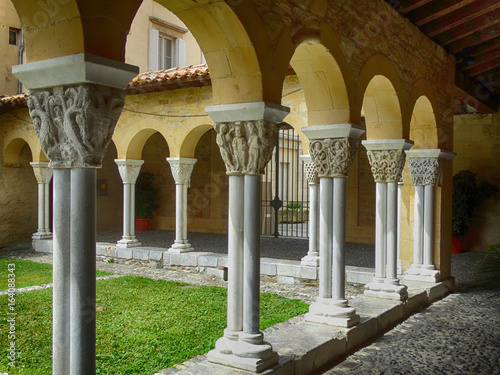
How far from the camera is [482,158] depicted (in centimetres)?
1139

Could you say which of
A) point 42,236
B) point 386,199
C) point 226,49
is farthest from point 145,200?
point 226,49

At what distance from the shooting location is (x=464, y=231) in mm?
11031

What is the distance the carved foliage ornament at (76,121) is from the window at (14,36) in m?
12.9

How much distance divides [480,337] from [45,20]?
4.95 meters

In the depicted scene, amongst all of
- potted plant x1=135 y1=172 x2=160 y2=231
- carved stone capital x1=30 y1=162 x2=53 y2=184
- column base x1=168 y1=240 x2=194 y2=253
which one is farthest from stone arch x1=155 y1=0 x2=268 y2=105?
potted plant x1=135 y1=172 x2=160 y2=231

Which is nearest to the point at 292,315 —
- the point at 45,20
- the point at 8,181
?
the point at 45,20

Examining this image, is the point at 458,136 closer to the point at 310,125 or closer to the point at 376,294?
the point at 376,294

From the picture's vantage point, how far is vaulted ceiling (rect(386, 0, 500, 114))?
5.96 meters

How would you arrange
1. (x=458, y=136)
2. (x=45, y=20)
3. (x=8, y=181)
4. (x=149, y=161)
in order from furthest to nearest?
(x=149, y=161)
(x=8, y=181)
(x=458, y=136)
(x=45, y=20)

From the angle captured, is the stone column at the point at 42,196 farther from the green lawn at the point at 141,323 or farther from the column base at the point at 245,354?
the column base at the point at 245,354

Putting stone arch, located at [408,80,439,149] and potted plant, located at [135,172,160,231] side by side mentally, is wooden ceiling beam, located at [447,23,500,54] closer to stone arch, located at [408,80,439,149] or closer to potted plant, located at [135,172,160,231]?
stone arch, located at [408,80,439,149]

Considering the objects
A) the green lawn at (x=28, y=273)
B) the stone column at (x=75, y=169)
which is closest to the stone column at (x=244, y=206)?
the stone column at (x=75, y=169)

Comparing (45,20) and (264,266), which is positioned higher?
(45,20)

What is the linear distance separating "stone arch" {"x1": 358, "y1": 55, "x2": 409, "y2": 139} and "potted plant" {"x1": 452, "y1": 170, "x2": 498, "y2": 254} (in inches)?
213
